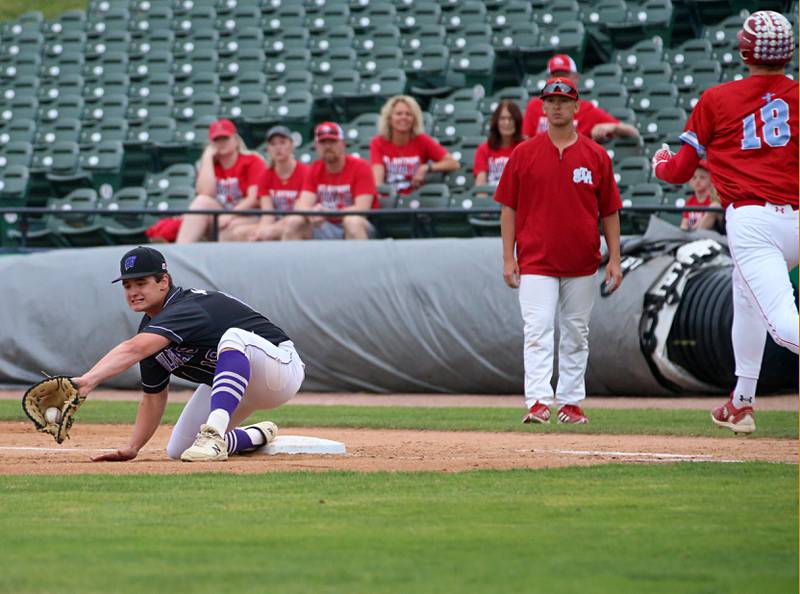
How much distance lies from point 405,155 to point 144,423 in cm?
731

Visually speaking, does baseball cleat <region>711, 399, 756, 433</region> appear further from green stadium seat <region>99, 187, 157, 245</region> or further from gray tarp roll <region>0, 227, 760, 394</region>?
green stadium seat <region>99, 187, 157, 245</region>

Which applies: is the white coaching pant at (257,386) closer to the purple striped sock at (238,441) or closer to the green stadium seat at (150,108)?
the purple striped sock at (238,441)

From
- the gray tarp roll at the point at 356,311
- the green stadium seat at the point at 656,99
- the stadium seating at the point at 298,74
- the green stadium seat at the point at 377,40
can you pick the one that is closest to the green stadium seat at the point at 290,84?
the stadium seating at the point at 298,74

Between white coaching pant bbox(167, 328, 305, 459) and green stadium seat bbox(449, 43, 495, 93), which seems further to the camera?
green stadium seat bbox(449, 43, 495, 93)

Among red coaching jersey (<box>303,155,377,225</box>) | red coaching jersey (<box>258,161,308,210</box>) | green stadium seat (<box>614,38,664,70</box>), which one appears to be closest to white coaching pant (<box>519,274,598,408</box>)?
red coaching jersey (<box>303,155,377,225</box>)

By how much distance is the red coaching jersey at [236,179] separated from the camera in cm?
1365

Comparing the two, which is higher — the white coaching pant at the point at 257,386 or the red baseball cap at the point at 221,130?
the red baseball cap at the point at 221,130

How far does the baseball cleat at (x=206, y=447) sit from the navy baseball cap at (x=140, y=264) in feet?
2.58

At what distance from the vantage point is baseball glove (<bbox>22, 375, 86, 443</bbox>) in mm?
5812

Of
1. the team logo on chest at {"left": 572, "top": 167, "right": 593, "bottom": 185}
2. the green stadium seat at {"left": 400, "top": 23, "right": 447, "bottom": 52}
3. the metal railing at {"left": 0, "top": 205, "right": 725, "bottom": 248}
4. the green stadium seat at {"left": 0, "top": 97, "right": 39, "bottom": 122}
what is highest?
the green stadium seat at {"left": 400, "top": 23, "right": 447, "bottom": 52}

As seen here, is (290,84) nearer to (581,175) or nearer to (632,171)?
(632,171)

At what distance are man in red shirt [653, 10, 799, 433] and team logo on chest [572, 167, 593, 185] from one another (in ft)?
4.50

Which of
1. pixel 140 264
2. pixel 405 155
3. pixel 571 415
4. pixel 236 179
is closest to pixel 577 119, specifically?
pixel 405 155

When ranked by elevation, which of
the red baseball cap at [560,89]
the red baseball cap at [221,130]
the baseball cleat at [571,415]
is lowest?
the baseball cleat at [571,415]
